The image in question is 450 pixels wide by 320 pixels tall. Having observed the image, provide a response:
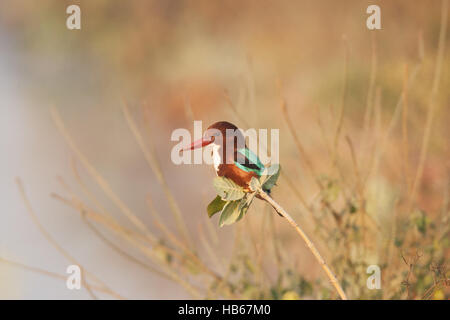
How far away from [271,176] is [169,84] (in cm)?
258

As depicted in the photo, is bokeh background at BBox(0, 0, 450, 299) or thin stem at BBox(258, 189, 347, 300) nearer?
thin stem at BBox(258, 189, 347, 300)

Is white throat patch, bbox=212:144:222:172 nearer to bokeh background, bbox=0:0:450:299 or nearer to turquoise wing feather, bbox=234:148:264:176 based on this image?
turquoise wing feather, bbox=234:148:264:176

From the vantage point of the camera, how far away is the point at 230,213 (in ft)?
1.86

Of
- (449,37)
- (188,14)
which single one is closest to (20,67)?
(188,14)

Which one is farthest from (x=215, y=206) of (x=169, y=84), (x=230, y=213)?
(x=169, y=84)

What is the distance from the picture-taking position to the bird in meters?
0.60

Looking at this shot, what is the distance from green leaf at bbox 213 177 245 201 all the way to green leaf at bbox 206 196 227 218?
19 millimetres

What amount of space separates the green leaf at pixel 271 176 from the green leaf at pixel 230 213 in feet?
0.14

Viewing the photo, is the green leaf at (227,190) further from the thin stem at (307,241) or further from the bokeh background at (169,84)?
Answer: the bokeh background at (169,84)

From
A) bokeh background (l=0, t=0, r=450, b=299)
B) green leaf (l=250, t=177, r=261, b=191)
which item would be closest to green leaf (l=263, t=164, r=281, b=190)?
green leaf (l=250, t=177, r=261, b=191)

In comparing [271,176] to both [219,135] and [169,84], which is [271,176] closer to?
[219,135]

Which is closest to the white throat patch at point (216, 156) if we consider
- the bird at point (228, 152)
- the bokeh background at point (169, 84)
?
the bird at point (228, 152)

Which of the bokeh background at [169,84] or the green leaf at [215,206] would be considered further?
the bokeh background at [169,84]

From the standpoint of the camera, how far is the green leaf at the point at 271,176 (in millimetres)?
582
